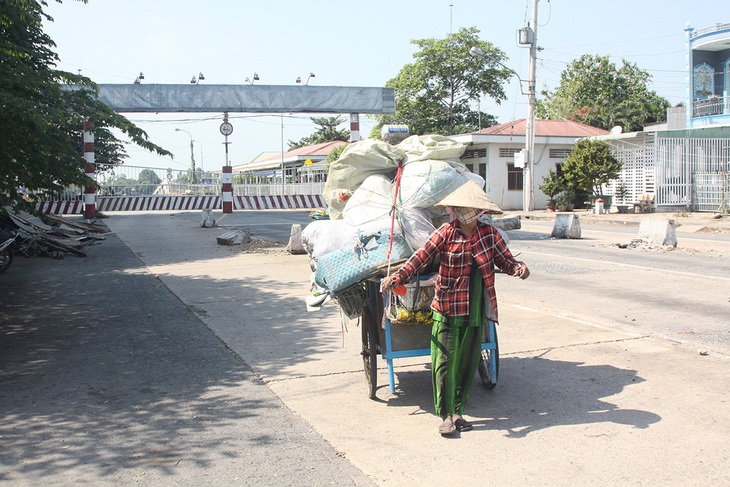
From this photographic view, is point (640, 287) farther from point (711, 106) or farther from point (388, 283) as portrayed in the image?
point (711, 106)

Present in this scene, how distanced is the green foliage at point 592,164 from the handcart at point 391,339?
86.4 feet

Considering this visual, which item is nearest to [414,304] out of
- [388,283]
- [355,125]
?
[388,283]

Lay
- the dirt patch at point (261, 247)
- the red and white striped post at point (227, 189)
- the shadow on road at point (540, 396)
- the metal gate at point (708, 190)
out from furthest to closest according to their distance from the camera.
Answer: the red and white striped post at point (227, 189) < the metal gate at point (708, 190) < the dirt patch at point (261, 247) < the shadow on road at point (540, 396)

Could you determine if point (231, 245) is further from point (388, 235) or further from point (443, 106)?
point (443, 106)

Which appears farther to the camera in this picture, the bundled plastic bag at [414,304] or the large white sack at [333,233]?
the large white sack at [333,233]

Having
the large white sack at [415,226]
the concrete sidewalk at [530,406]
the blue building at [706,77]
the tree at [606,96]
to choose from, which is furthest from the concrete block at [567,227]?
the tree at [606,96]

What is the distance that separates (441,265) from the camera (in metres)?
4.77

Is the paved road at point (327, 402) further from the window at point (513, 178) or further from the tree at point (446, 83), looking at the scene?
the tree at point (446, 83)

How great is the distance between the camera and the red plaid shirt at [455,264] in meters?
4.71

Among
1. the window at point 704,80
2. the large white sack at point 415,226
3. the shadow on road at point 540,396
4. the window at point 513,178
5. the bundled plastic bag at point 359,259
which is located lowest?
the shadow on road at point 540,396

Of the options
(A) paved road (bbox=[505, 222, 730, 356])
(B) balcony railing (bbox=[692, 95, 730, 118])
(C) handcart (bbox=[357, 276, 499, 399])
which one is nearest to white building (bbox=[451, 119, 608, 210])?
(B) balcony railing (bbox=[692, 95, 730, 118])

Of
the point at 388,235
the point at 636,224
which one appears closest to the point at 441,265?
the point at 388,235

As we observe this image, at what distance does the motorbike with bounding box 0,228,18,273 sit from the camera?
13.4 metres

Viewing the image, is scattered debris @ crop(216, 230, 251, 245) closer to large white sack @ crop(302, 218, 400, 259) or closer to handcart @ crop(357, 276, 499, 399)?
large white sack @ crop(302, 218, 400, 259)
